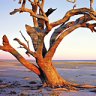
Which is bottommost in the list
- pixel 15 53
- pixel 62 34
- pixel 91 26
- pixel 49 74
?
pixel 49 74

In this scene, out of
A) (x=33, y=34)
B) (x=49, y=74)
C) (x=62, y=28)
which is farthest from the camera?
(x=33, y=34)

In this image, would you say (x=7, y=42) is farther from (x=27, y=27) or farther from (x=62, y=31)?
(x=62, y=31)

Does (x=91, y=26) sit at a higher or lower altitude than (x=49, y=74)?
higher

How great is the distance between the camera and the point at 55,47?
19.1 m

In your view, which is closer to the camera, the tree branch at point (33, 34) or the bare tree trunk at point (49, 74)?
the bare tree trunk at point (49, 74)

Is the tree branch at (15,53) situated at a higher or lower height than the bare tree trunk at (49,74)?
higher

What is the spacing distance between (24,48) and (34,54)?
2.37 ft

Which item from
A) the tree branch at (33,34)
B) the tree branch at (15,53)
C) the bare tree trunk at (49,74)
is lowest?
the bare tree trunk at (49,74)

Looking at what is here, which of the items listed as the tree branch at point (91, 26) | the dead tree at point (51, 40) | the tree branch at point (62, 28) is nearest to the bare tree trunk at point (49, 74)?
the dead tree at point (51, 40)

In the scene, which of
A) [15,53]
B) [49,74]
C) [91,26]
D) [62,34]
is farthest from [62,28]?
[15,53]

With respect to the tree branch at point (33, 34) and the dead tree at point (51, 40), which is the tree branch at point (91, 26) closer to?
the dead tree at point (51, 40)

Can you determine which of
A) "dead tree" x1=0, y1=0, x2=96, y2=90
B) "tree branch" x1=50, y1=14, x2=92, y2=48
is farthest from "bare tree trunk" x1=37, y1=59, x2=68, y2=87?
"tree branch" x1=50, y1=14, x2=92, y2=48

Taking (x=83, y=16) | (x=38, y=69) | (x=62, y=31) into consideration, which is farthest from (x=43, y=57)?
(x=83, y=16)

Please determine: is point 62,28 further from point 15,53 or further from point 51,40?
point 15,53
